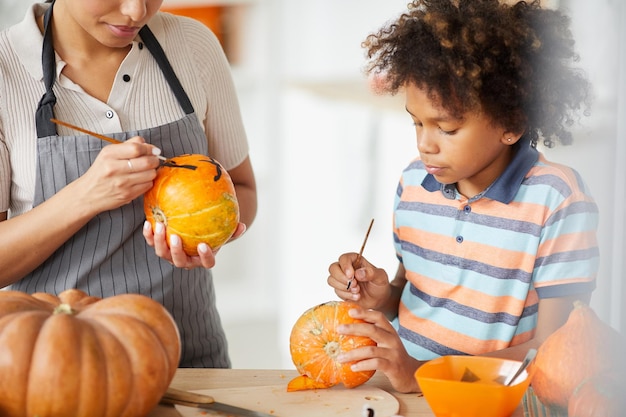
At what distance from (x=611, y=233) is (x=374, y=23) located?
9.66ft

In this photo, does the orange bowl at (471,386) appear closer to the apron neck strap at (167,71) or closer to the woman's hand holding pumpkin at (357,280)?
the woman's hand holding pumpkin at (357,280)

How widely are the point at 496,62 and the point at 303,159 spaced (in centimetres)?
238

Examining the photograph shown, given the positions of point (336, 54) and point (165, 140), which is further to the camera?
point (336, 54)

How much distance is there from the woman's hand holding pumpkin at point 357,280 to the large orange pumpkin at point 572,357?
47cm

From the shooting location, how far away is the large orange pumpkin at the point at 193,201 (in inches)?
46.9

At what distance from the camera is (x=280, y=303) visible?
3727mm

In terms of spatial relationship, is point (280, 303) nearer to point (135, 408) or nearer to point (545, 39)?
point (545, 39)

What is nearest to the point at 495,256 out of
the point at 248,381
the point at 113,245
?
the point at 248,381

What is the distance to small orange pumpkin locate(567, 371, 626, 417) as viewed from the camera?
0.84m

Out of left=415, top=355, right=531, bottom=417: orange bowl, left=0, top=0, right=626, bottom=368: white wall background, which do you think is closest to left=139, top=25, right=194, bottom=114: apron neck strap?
left=415, top=355, right=531, bottom=417: orange bowl

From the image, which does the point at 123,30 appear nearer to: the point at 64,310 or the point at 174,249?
the point at 174,249

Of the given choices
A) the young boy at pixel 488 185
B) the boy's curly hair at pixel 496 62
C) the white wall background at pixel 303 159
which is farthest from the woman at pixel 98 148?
the white wall background at pixel 303 159

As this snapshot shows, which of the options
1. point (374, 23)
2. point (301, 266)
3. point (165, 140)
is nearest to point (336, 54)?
point (374, 23)

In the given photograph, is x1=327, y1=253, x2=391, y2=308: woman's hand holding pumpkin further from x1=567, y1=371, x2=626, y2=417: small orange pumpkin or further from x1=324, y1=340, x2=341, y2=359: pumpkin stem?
x1=567, y1=371, x2=626, y2=417: small orange pumpkin
